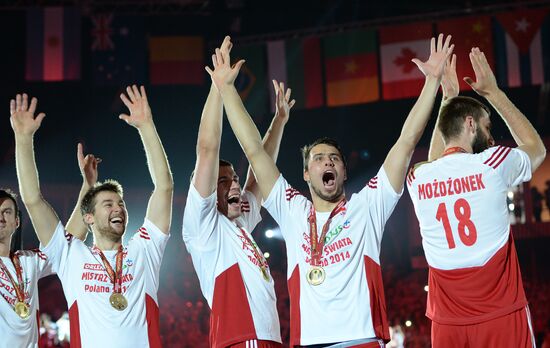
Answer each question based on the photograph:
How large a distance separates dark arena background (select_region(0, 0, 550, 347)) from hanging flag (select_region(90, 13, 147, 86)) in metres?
0.03

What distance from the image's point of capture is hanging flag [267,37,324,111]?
16.8 metres

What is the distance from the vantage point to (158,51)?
17047mm

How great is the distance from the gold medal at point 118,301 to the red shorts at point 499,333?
2020mm

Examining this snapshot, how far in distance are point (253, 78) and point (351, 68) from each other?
2.14 meters

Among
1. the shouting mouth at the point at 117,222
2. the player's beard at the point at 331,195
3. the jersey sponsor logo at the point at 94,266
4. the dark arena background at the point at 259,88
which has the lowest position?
the jersey sponsor logo at the point at 94,266

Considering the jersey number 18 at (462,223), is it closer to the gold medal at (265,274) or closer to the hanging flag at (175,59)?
the gold medal at (265,274)

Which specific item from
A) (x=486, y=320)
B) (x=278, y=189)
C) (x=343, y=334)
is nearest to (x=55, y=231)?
(x=278, y=189)

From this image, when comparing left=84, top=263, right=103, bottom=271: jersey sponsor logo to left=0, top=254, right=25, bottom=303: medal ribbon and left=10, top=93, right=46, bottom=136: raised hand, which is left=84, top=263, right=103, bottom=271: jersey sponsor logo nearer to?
left=0, top=254, right=25, bottom=303: medal ribbon

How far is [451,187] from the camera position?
4441 millimetres

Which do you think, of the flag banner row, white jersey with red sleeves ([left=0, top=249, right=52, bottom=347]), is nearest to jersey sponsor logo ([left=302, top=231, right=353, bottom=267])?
white jersey with red sleeves ([left=0, top=249, right=52, bottom=347])

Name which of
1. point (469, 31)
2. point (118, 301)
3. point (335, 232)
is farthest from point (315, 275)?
point (469, 31)

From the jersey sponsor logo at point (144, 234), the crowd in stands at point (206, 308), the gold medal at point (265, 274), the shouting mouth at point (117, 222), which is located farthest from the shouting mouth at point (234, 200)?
the crowd in stands at point (206, 308)

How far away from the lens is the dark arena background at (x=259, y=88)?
1573 cm

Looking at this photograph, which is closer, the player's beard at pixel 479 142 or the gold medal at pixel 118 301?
the player's beard at pixel 479 142
